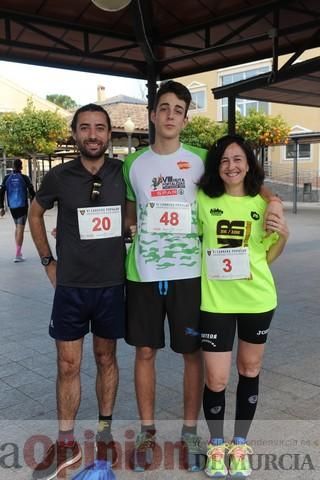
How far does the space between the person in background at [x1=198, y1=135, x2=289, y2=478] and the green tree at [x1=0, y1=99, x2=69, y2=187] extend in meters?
23.5

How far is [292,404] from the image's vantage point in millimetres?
3506

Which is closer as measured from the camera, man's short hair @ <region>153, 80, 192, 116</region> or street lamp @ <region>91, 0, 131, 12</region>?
man's short hair @ <region>153, 80, 192, 116</region>

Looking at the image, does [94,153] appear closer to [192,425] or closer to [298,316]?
[192,425]

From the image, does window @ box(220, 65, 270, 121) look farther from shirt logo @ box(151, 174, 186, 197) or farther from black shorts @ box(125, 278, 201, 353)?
black shorts @ box(125, 278, 201, 353)

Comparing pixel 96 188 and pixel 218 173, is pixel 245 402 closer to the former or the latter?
pixel 218 173

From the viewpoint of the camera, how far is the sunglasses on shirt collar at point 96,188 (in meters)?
2.72

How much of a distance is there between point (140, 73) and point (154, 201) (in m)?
5.93

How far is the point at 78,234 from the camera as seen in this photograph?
2.73 metres

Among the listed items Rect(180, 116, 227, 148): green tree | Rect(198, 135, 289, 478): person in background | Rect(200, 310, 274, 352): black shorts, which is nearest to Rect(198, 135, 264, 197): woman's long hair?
Rect(198, 135, 289, 478): person in background

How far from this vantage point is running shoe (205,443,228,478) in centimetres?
267

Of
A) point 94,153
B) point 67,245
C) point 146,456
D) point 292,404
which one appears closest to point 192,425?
point 146,456

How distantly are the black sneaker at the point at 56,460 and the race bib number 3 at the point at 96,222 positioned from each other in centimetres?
116

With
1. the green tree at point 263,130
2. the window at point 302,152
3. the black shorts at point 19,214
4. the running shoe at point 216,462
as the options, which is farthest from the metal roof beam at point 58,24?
the window at point 302,152

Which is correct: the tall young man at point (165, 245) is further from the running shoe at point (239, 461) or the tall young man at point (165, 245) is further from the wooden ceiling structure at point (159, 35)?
the wooden ceiling structure at point (159, 35)
